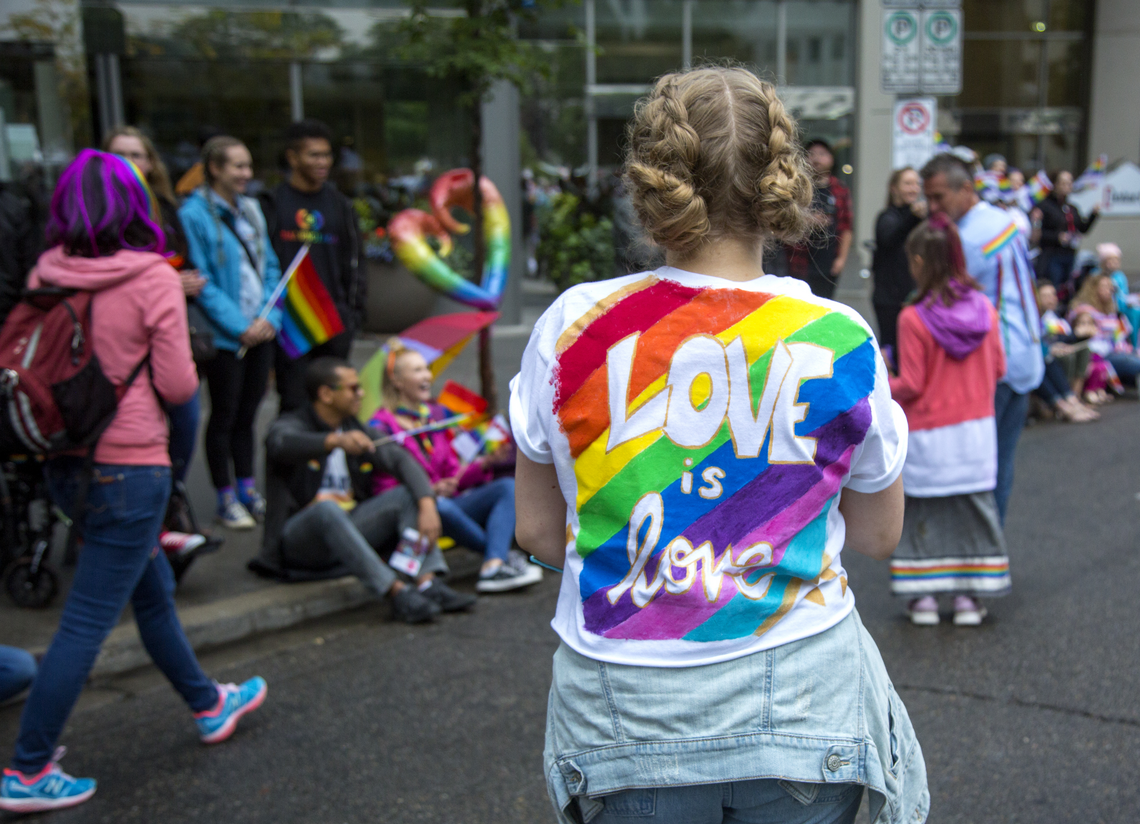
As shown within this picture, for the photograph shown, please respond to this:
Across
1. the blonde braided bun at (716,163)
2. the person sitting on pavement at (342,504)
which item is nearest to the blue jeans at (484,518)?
the person sitting on pavement at (342,504)

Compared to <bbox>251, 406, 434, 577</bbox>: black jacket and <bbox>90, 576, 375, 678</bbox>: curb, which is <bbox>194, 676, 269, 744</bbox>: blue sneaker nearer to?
<bbox>90, 576, 375, 678</bbox>: curb

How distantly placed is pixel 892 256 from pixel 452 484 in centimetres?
381

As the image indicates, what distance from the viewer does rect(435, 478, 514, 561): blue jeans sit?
17.4 feet

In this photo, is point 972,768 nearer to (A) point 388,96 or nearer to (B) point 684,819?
(B) point 684,819

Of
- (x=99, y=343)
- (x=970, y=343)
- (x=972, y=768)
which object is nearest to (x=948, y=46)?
(x=970, y=343)

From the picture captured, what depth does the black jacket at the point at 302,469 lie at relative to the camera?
16.3ft

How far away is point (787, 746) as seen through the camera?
149cm

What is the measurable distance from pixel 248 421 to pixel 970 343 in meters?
3.85

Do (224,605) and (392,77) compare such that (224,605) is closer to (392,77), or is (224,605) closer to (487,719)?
(487,719)

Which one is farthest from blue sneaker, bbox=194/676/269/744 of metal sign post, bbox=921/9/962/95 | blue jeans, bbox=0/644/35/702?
metal sign post, bbox=921/9/962/95

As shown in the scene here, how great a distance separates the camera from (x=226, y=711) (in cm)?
373

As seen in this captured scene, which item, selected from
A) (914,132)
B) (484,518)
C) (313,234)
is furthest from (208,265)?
(914,132)

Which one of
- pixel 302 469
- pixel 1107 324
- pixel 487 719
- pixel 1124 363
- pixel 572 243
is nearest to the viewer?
pixel 487 719

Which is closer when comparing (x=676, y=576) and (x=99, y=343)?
(x=676, y=576)
